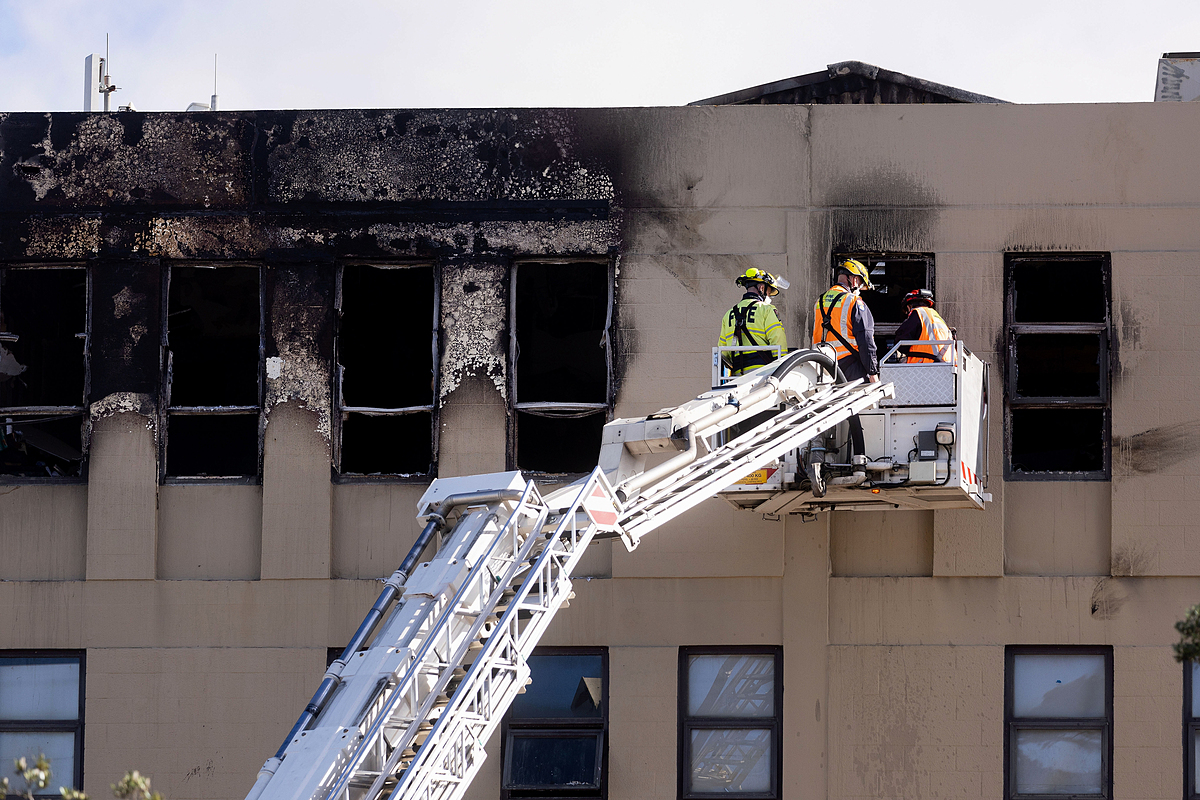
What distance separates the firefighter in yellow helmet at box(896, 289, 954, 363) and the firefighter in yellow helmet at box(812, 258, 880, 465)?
0.41 m

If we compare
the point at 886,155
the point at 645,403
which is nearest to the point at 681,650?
the point at 645,403

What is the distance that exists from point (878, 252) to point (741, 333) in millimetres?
2253

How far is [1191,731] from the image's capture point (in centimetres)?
1139

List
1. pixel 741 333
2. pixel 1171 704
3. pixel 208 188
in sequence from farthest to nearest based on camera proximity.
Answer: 1. pixel 208 188
2. pixel 1171 704
3. pixel 741 333

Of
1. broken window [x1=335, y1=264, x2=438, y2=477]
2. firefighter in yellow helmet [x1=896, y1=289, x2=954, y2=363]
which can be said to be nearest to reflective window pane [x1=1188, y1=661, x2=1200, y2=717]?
firefighter in yellow helmet [x1=896, y1=289, x2=954, y2=363]

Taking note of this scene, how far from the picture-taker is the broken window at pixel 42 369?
41.0 ft

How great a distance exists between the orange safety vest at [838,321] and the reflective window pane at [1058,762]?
3865 millimetres

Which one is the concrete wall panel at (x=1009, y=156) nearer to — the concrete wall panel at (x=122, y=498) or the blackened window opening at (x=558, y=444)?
the blackened window opening at (x=558, y=444)

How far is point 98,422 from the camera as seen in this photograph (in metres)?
12.0

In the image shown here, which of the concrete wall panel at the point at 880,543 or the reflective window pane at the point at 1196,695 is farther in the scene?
the concrete wall panel at the point at 880,543

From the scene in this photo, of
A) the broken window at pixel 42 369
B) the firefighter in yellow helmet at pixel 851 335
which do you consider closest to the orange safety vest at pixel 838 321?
the firefighter in yellow helmet at pixel 851 335

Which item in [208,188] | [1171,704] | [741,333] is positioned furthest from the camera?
[208,188]

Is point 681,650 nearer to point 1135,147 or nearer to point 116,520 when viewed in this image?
point 116,520

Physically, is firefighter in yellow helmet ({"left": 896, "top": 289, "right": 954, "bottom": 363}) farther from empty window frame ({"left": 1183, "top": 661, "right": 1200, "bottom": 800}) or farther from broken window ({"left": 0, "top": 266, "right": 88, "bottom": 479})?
broken window ({"left": 0, "top": 266, "right": 88, "bottom": 479})
